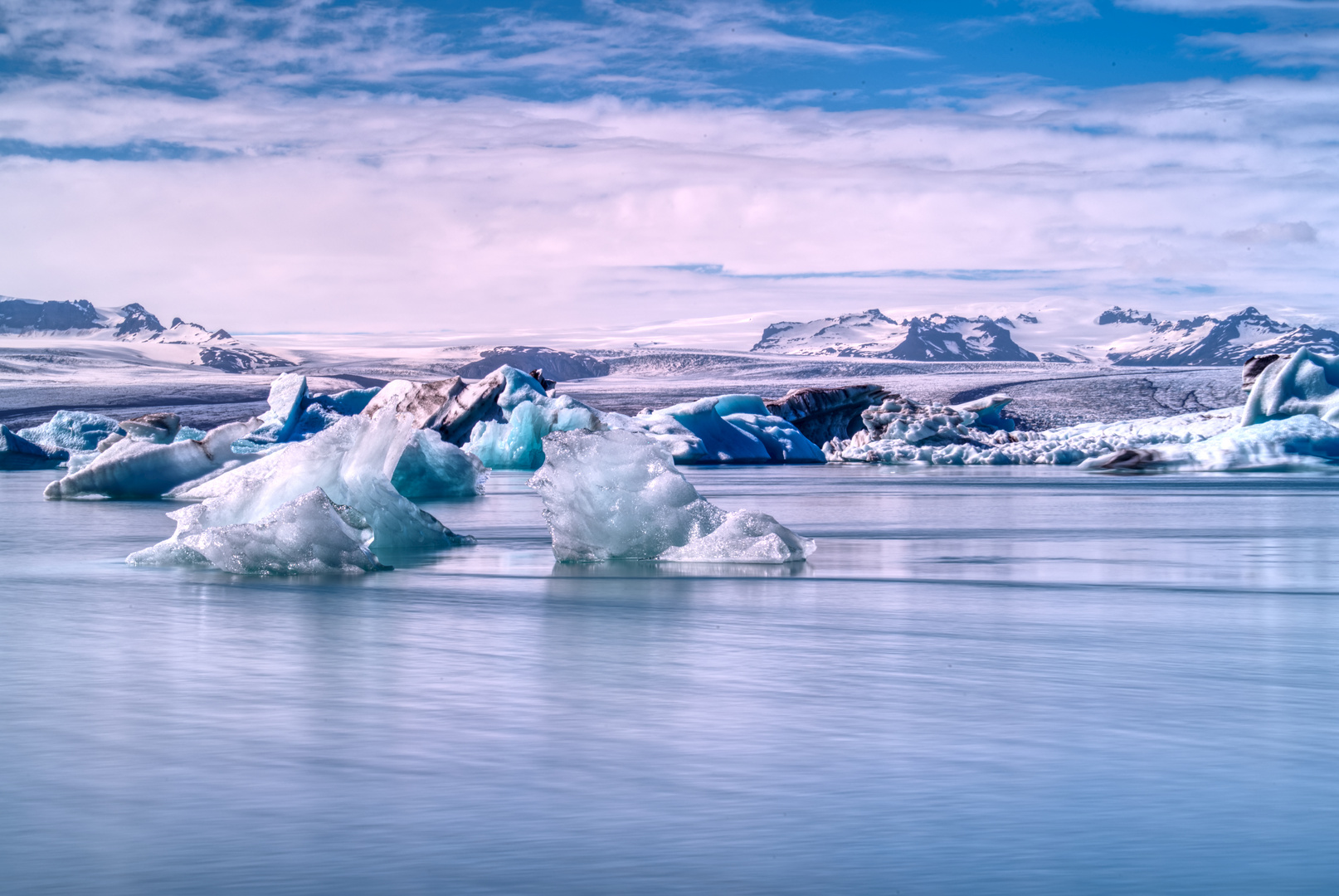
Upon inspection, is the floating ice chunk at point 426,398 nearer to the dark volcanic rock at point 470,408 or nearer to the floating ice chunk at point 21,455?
the dark volcanic rock at point 470,408

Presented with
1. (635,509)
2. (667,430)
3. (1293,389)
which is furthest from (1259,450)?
(635,509)

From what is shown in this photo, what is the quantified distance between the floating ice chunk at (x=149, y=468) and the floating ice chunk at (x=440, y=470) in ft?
5.09

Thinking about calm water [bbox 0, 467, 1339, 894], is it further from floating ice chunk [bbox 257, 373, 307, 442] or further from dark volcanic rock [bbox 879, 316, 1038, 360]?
dark volcanic rock [bbox 879, 316, 1038, 360]

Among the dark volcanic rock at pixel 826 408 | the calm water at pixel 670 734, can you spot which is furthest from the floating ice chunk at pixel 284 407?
the calm water at pixel 670 734

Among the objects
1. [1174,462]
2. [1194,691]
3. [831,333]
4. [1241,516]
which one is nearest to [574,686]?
[1194,691]

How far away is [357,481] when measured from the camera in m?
6.86

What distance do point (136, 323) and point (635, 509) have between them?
497 feet

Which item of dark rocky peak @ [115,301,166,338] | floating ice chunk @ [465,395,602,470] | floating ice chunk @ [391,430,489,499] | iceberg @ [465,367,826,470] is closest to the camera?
floating ice chunk @ [391,430,489,499]

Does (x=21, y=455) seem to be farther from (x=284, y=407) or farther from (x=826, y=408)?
(x=826, y=408)

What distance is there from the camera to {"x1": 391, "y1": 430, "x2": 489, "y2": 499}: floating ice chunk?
514 inches

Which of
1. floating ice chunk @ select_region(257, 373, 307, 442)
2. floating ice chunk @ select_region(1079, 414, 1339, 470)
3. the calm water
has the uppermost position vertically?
floating ice chunk @ select_region(257, 373, 307, 442)

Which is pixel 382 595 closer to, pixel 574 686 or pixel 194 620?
pixel 194 620

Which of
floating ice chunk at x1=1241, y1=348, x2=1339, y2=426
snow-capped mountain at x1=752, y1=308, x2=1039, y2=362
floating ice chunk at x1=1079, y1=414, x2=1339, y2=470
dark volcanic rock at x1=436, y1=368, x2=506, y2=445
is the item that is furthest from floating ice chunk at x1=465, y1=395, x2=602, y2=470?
snow-capped mountain at x1=752, y1=308, x2=1039, y2=362

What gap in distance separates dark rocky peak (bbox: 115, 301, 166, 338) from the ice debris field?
409 feet
